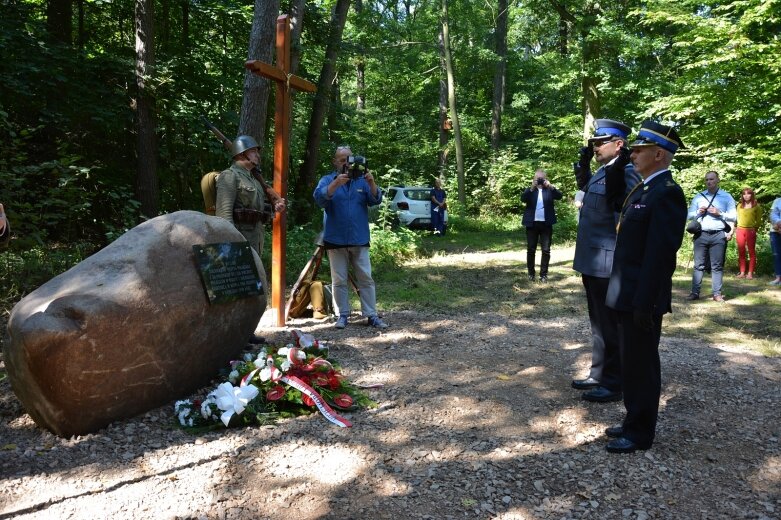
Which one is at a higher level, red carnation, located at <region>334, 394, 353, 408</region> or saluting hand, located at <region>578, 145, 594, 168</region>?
saluting hand, located at <region>578, 145, 594, 168</region>

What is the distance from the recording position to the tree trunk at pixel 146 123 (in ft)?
34.7

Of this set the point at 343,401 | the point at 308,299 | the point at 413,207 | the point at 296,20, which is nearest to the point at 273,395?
the point at 343,401

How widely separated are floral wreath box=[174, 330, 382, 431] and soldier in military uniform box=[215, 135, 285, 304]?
151cm

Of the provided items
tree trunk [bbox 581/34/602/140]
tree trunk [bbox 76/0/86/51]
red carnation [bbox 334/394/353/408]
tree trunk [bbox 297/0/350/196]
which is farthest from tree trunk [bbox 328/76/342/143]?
red carnation [bbox 334/394/353/408]

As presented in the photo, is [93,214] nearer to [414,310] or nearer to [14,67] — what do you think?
[14,67]

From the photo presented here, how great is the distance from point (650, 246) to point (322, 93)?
12.1 metres

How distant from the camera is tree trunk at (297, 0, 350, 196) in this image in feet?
47.4

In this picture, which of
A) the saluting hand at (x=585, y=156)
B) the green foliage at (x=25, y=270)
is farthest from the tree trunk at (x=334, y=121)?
the saluting hand at (x=585, y=156)

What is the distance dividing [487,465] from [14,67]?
952cm

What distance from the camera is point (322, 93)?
14539 millimetres

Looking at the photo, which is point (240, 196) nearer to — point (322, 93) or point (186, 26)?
point (186, 26)

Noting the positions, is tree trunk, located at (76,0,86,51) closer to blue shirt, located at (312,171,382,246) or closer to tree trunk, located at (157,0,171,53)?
tree trunk, located at (157,0,171,53)

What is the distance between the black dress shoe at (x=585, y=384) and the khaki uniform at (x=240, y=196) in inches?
115

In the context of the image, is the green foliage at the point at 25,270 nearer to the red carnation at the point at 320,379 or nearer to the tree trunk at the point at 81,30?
the red carnation at the point at 320,379
